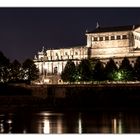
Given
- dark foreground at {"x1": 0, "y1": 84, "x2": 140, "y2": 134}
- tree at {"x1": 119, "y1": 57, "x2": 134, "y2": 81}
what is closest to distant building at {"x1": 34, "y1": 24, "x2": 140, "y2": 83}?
tree at {"x1": 119, "y1": 57, "x2": 134, "y2": 81}

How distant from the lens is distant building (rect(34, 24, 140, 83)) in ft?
196

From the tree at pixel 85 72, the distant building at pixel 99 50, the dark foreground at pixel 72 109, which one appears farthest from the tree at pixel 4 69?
the distant building at pixel 99 50

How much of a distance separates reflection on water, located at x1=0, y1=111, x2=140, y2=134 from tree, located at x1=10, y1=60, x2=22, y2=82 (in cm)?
1810

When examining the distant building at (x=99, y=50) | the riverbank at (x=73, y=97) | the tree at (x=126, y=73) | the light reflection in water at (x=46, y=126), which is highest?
the distant building at (x=99, y=50)

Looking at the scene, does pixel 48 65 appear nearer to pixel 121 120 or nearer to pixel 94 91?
pixel 94 91

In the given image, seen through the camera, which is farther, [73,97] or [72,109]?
[73,97]

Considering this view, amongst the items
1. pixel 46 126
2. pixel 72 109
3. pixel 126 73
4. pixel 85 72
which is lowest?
pixel 46 126

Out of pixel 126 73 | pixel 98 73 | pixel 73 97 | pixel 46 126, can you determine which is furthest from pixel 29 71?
pixel 46 126

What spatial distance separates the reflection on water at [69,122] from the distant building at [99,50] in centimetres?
3260

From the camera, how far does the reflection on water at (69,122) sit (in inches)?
802

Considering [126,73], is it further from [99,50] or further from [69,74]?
[99,50]

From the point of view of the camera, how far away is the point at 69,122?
23.0m

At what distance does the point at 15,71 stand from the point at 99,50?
17130 mm

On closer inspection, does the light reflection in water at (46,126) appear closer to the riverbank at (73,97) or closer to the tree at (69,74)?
the riverbank at (73,97)
